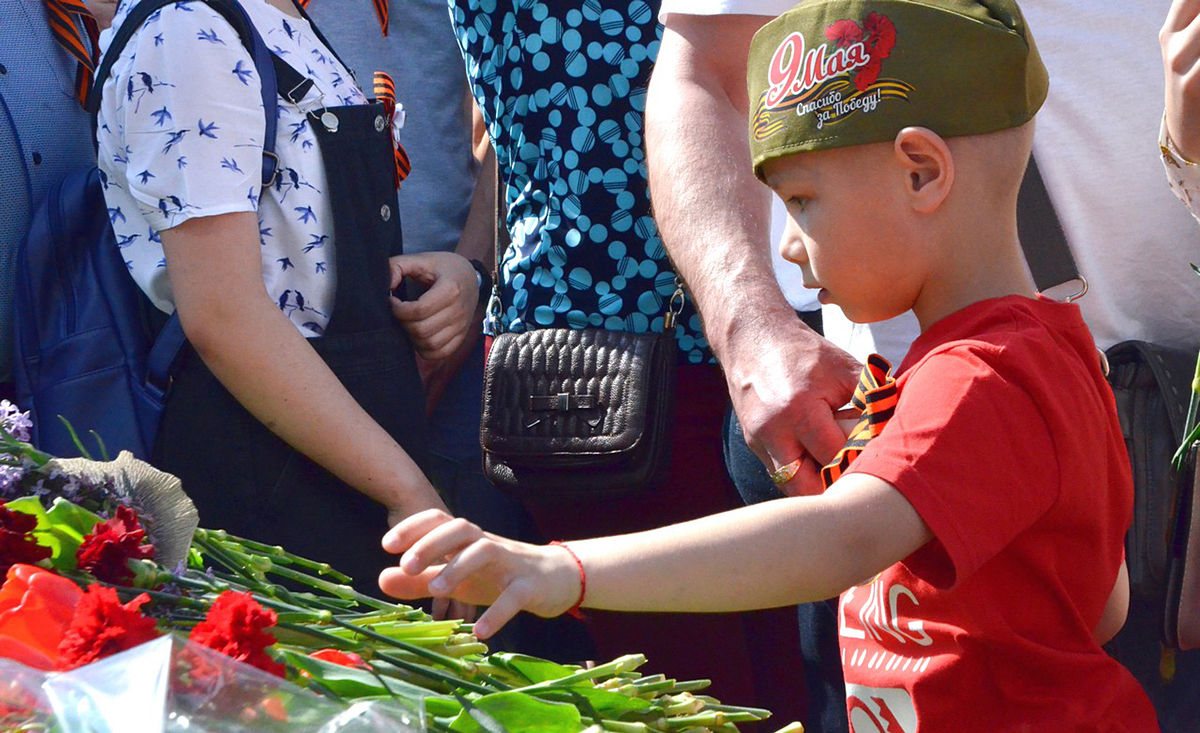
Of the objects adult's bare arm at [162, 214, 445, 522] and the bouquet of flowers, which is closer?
the bouquet of flowers

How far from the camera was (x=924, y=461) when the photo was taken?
4.57 ft

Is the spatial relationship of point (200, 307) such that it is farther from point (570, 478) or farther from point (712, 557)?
point (712, 557)

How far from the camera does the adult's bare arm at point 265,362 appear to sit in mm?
2287

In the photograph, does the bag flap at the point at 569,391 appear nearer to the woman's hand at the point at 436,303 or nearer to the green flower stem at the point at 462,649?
the woman's hand at the point at 436,303

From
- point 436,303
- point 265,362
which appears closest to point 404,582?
point 265,362

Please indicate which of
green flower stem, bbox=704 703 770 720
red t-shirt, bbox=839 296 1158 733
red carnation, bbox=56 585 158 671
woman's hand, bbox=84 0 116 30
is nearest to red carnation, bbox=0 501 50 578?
red carnation, bbox=56 585 158 671

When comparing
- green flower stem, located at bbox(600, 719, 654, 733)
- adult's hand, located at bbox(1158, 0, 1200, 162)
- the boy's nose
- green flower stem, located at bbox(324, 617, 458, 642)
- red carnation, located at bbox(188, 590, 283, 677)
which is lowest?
green flower stem, located at bbox(600, 719, 654, 733)

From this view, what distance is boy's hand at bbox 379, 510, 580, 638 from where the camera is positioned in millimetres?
1234

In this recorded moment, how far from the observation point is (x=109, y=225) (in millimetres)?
2508

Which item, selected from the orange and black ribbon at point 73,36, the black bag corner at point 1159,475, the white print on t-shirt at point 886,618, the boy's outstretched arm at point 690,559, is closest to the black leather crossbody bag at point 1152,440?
the black bag corner at point 1159,475

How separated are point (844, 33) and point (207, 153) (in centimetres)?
118

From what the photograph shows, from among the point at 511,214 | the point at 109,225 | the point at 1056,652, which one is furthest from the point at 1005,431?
A: the point at 109,225

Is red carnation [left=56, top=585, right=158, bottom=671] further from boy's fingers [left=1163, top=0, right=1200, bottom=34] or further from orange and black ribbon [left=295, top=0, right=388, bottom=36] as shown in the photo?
orange and black ribbon [left=295, top=0, right=388, bottom=36]

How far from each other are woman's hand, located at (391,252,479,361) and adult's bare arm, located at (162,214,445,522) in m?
0.28
